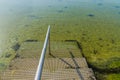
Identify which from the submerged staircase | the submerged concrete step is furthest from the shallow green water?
the submerged concrete step

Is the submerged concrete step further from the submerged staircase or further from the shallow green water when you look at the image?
the shallow green water

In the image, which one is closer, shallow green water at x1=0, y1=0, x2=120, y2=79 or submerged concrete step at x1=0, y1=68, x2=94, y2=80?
submerged concrete step at x1=0, y1=68, x2=94, y2=80

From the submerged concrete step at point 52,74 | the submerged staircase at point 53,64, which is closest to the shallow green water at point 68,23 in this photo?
the submerged staircase at point 53,64

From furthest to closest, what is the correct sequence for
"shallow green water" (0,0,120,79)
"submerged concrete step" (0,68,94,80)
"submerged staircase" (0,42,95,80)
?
"shallow green water" (0,0,120,79) < "submerged staircase" (0,42,95,80) < "submerged concrete step" (0,68,94,80)

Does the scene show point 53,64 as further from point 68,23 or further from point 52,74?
point 68,23

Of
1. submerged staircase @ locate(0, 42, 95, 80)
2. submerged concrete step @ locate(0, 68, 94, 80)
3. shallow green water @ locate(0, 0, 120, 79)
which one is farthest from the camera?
shallow green water @ locate(0, 0, 120, 79)

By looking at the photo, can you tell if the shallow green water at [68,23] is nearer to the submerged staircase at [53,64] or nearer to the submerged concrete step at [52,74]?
the submerged staircase at [53,64]

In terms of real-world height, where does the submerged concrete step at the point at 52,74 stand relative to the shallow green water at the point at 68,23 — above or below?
above

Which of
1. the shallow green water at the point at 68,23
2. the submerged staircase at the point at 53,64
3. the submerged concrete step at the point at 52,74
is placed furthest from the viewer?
the shallow green water at the point at 68,23

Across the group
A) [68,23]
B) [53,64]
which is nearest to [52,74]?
[53,64]
